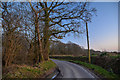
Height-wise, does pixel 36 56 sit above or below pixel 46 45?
below

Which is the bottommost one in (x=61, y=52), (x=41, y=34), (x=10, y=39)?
(x=61, y=52)

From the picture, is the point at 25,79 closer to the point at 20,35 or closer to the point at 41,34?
the point at 20,35

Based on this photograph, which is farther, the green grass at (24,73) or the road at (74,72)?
the road at (74,72)

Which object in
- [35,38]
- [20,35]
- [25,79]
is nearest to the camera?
[25,79]

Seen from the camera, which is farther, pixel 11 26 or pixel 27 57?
pixel 27 57

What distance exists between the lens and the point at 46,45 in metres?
15.4

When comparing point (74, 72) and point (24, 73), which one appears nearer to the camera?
point (24, 73)

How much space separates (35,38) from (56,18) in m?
6.03

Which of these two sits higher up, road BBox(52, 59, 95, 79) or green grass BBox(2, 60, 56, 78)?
green grass BBox(2, 60, 56, 78)

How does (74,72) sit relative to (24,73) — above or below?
below

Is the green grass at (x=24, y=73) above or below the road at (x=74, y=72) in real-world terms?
above

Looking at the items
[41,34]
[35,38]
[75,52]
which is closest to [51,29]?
[41,34]

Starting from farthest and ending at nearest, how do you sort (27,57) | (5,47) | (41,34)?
1. (41,34)
2. (27,57)
3. (5,47)

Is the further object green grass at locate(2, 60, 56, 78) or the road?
the road
